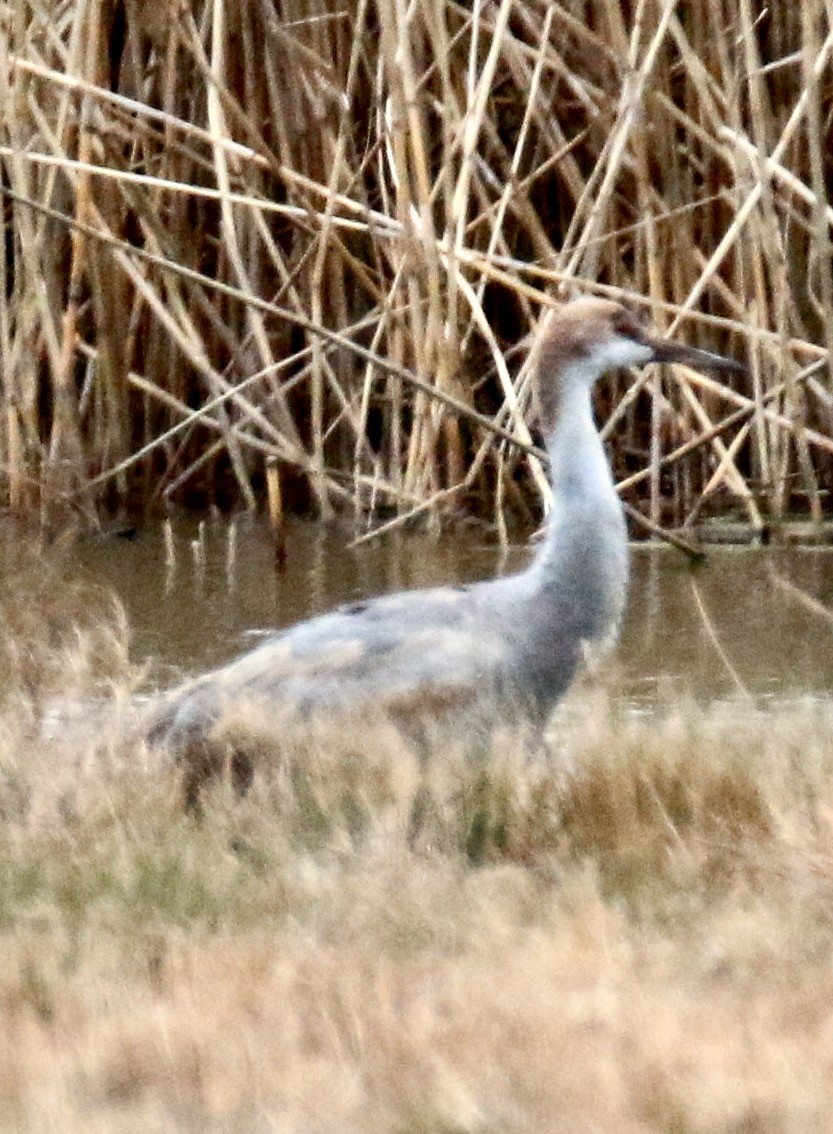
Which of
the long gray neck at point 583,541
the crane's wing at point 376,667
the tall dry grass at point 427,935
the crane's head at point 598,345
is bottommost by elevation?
the tall dry grass at point 427,935

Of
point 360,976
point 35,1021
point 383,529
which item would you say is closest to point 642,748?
point 360,976

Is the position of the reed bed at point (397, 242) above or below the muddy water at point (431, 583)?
above

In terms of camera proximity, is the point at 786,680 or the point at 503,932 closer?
the point at 503,932

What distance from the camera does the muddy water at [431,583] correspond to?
4449 mm

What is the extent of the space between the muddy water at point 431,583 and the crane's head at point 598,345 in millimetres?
546

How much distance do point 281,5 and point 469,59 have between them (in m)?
0.61

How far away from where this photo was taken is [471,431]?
19.4ft

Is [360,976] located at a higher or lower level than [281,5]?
lower

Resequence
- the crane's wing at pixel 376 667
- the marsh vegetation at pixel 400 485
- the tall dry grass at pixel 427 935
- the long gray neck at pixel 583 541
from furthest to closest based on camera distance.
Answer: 1. the long gray neck at pixel 583 541
2. the crane's wing at pixel 376 667
3. the marsh vegetation at pixel 400 485
4. the tall dry grass at pixel 427 935

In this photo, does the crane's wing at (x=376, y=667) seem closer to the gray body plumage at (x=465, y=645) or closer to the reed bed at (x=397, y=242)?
the gray body plumage at (x=465, y=645)

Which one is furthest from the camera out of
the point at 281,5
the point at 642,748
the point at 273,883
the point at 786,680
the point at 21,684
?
the point at 281,5

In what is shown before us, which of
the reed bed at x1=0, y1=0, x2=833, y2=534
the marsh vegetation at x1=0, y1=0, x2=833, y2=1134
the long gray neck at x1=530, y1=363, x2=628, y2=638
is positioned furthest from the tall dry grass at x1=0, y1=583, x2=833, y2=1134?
the reed bed at x1=0, y1=0, x2=833, y2=534

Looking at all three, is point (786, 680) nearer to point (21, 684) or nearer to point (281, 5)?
point (21, 684)

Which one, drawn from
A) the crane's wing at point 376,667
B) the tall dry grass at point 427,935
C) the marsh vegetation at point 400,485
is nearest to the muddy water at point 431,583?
the marsh vegetation at point 400,485
